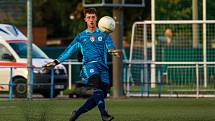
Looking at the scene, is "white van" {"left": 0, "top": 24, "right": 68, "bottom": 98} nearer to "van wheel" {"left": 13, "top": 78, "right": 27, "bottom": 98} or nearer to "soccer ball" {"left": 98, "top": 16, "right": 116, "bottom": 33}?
"van wheel" {"left": 13, "top": 78, "right": 27, "bottom": 98}

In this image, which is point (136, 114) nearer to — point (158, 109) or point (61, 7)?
point (158, 109)

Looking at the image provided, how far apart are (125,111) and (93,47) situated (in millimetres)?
4806

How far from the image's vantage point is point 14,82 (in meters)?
28.3

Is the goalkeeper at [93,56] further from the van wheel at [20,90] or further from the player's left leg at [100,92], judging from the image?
the van wheel at [20,90]

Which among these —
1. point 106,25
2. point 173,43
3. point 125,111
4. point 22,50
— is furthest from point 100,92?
point 173,43

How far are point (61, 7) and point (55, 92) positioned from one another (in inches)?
1709

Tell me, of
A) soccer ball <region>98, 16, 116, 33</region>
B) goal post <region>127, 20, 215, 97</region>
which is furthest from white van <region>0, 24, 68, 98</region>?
soccer ball <region>98, 16, 116, 33</region>

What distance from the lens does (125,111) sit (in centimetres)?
1944

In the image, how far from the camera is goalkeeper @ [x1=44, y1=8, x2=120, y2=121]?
14617 millimetres

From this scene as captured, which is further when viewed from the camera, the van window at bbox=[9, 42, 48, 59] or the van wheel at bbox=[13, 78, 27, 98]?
the van window at bbox=[9, 42, 48, 59]

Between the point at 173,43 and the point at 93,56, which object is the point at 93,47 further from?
the point at 173,43

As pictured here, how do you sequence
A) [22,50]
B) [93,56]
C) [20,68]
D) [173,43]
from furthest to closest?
[173,43] < [22,50] < [20,68] < [93,56]

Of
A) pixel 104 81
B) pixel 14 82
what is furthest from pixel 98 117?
pixel 14 82

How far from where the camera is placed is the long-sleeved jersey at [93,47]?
14.9 m
